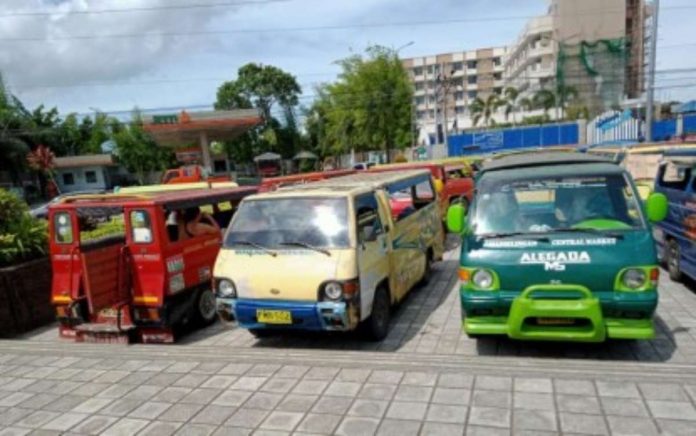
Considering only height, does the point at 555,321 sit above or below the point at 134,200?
below

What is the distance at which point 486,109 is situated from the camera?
61281 millimetres

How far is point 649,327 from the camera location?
4.57 m

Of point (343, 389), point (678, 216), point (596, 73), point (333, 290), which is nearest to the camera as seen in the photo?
point (343, 389)

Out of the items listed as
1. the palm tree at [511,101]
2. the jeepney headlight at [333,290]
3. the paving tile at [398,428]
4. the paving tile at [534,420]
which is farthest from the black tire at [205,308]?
the palm tree at [511,101]

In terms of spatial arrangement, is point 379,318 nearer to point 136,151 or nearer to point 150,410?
point 150,410

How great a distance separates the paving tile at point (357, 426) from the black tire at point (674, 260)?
5881 millimetres

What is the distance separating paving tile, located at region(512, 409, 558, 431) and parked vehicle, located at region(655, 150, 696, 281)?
439 centimetres

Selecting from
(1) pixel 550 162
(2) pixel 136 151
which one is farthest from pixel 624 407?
(2) pixel 136 151

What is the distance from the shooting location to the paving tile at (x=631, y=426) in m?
3.36

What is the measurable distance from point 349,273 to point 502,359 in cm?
171

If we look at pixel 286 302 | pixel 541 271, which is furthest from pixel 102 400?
pixel 541 271

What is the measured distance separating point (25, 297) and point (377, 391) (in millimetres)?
6248

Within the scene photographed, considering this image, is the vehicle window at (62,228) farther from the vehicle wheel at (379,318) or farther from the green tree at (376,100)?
the green tree at (376,100)

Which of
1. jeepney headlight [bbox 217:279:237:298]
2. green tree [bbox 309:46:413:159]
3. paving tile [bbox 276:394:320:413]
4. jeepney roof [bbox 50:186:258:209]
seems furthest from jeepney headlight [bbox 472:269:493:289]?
green tree [bbox 309:46:413:159]
